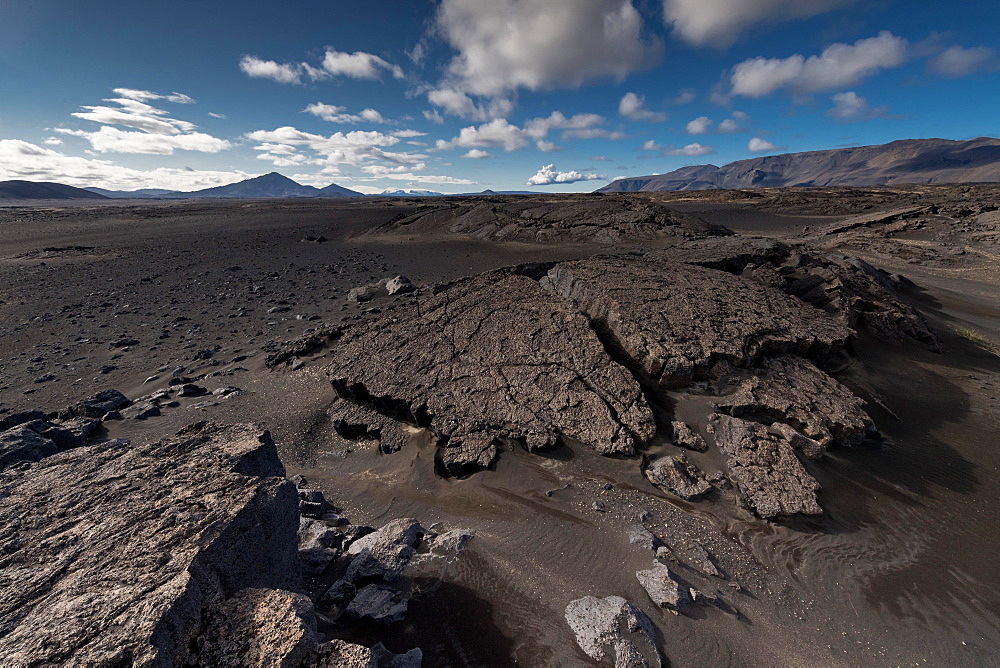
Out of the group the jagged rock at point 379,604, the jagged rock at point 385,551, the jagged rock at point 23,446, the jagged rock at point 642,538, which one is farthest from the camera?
the jagged rock at point 23,446

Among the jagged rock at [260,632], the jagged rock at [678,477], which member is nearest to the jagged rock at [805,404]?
the jagged rock at [678,477]

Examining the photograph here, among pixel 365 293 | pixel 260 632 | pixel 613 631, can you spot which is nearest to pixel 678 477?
pixel 613 631

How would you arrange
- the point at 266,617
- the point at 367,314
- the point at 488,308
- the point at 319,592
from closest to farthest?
the point at 266,617 → the point at 319,592 → the point at 488,308 → the point at 367,314

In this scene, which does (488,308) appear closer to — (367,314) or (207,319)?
(367,314)

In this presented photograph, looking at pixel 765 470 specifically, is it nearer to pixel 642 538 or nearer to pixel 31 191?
pixel 642 538

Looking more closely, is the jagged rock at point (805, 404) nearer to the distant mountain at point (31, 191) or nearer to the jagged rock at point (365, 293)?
the jagged rock at point (365, 293)

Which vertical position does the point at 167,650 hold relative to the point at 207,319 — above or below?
above

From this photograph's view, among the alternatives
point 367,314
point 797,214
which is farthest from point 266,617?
point 797,214

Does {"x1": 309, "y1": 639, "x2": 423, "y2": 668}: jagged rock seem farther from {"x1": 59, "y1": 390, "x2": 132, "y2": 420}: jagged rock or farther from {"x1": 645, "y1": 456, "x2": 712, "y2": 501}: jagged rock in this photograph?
{"x1": 59, "y1": 390, "x2": 132, "y2": 420}: jagged rock
